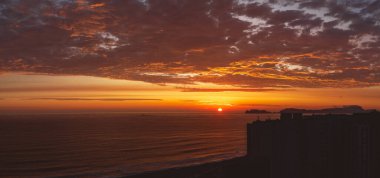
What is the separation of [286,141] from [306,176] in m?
5.96

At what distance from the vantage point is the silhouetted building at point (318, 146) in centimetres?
5331

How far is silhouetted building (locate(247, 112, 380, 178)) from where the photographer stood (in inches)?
2099

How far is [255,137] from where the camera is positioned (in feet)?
183

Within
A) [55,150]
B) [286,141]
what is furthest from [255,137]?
[55,150]

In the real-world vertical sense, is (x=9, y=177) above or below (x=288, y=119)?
below

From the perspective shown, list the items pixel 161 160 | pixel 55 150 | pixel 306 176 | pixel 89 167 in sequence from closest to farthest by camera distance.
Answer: pixel 306 176
pixel 89 167
pixel 161 160
pixel 55 150

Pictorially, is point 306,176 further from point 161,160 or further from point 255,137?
point 161,160

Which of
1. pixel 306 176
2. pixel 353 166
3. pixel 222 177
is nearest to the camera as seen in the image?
pixel 222 177

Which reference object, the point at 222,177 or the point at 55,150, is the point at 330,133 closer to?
the point at 222,177

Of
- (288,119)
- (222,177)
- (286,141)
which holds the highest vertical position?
(288,119)

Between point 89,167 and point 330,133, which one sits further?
point 89,167

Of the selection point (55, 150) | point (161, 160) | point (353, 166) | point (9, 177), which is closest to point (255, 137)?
point (353, 166)

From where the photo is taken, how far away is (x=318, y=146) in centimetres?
5566

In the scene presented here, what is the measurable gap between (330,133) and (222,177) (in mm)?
21689
